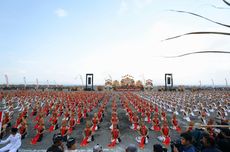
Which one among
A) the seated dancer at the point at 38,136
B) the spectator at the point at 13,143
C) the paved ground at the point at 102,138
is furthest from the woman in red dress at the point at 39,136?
the spectator at the point at 13,143

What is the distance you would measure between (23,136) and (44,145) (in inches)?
74.3

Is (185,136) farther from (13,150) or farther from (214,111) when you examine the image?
(214,111)

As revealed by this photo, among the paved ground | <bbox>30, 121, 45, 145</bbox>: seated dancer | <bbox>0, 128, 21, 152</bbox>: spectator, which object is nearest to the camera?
<bbox>0, 128, 21, 152</bbox>: spectator

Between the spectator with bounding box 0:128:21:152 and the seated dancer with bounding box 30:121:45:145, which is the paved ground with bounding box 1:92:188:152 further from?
the spectator with bounding box 0:128:21:152

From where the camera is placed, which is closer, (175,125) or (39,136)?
(39,136)

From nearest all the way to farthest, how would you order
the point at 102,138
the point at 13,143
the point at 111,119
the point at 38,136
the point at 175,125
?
the point at 13,143
the point at 38,136
the point at 102,138
the point at 175,125
the point at 111,119

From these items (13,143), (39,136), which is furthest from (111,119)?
(13,143)

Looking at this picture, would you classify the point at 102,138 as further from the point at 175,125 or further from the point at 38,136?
the point at 175,125

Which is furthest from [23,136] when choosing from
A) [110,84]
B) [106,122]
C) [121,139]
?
[110,84]

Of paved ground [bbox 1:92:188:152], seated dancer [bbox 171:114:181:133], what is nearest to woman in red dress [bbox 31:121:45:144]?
paved ground [bbox 1:92:188:152]

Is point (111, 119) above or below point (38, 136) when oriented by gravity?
above

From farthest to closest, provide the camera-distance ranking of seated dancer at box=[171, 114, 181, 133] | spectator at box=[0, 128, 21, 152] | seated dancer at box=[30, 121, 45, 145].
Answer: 1. seated dancer at box=[171, 114, 181, 133]
2. seated dancer at box=[30, 121, 45, 145]
3. spectator at box=[0, 128, 21, 152]

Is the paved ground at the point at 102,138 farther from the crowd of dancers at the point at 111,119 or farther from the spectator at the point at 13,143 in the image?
the spectator at the point at 13,143

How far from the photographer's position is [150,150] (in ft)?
34.1
